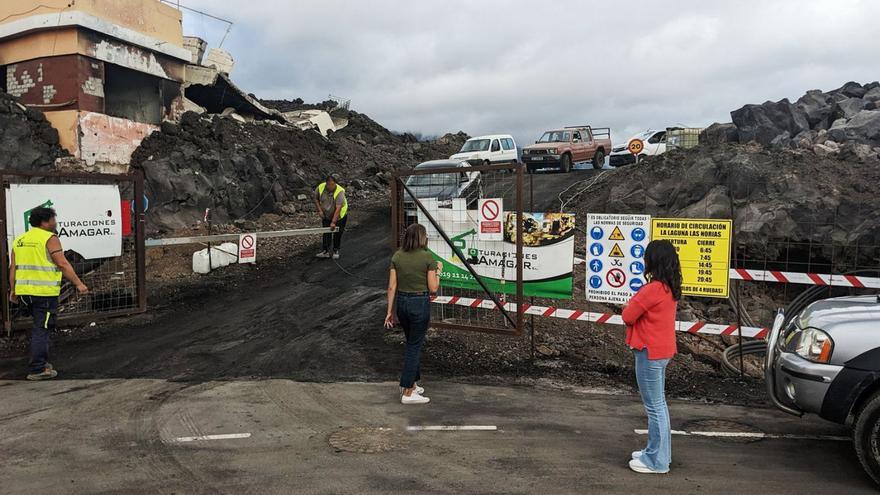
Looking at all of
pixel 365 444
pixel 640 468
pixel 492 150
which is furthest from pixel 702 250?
pixel 492 150

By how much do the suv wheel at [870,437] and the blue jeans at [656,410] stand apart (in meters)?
1.31

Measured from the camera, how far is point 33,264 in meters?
7.45

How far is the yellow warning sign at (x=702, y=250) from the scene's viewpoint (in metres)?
7.41

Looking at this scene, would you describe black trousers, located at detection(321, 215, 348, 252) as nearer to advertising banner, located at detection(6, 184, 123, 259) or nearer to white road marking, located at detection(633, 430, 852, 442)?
advertising banner, located at detection(6, 184, 123, 259)

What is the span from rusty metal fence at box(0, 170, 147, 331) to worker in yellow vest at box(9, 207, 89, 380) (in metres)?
1.98

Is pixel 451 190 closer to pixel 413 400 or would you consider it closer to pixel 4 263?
pixel 413 400

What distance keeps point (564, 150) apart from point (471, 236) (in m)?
19.9

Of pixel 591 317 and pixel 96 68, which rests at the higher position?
pixel 96 68

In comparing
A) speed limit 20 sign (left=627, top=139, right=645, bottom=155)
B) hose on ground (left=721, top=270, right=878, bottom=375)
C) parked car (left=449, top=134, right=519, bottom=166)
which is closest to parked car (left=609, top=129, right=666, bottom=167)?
speed limit 20 sign (left=627, top=139, right=645, bottom=155)

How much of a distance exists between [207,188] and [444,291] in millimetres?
11902

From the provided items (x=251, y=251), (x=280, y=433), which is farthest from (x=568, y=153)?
(x=280, y=433)

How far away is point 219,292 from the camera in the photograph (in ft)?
39.6

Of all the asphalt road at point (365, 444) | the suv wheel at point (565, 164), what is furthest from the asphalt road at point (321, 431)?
the suv wheel at point (565, 164)

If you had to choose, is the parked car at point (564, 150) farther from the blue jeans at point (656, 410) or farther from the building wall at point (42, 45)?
the blue jeans at point (656, 410)
